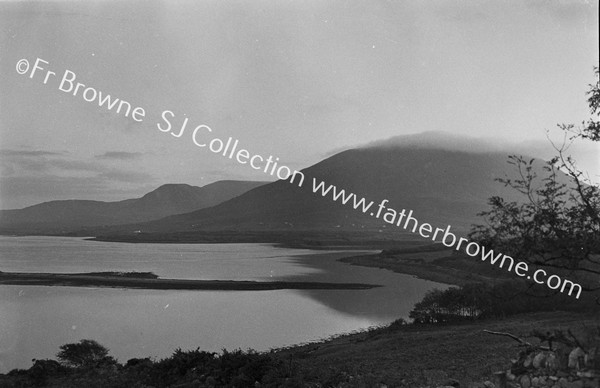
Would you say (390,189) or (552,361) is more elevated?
→ (390,189)

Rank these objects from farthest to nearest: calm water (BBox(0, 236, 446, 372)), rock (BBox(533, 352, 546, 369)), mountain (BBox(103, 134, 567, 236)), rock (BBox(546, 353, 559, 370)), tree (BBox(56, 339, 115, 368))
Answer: mountain (BBox(103, 134, 567, 236)), calm water (BBox(0, 236, 446, 372)), tree (BBox(56, 339, 115, 368)), rock (BBox(533, 352, 546, 369)), rock (BBox(546, 353, 559, 370))

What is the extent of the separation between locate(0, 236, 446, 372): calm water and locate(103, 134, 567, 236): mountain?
3.84 ft

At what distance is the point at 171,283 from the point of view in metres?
13.4

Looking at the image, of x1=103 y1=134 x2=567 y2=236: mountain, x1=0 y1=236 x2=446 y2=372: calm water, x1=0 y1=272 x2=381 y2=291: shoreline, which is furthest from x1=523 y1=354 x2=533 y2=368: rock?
x1=0 y1=272 x2=381 y2=291: shoreline

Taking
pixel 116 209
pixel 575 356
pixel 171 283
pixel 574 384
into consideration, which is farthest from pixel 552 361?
pixel 116 209

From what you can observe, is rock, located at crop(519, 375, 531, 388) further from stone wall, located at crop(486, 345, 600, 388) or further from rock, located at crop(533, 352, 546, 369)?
rock, located at crop(533, 352, 546, 369)

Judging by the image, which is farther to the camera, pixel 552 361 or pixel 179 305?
pixel 179 305

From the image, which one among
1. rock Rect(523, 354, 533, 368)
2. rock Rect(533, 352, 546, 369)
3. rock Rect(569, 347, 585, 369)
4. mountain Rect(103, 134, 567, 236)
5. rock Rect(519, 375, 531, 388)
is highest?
mountain Rect(103, 134, 567, 236)

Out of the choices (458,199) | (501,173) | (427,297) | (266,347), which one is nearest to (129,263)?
(266,347)

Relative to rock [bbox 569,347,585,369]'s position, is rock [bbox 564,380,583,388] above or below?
below

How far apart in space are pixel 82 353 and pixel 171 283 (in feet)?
11.7

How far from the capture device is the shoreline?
12164mm

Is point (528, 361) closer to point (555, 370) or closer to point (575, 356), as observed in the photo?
point (555, 370)

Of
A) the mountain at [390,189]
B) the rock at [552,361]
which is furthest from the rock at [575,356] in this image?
the mountain at [390,189]
